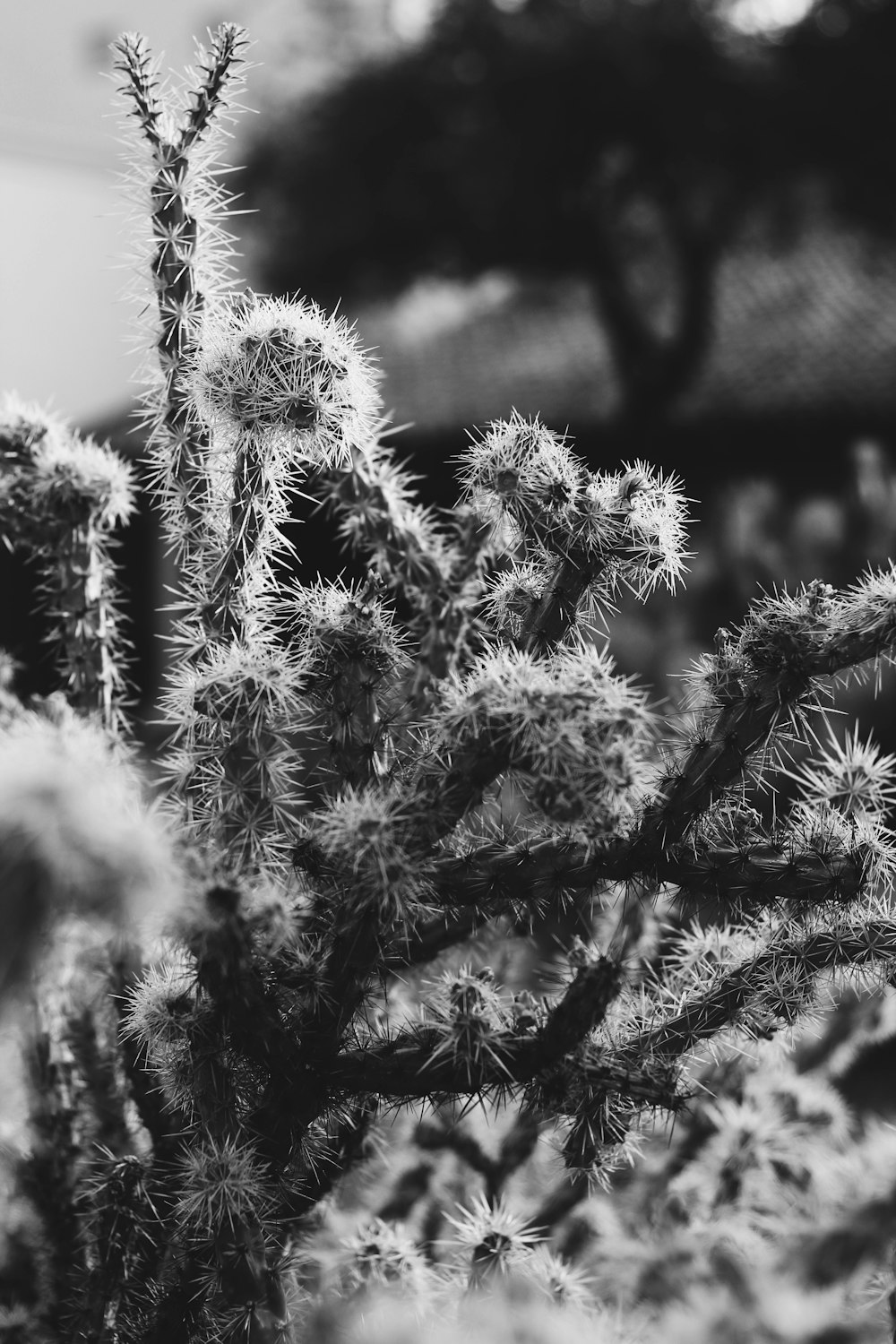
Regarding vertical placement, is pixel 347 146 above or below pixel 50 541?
above

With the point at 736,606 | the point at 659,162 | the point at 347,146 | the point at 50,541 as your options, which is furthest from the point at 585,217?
the point at 50,541

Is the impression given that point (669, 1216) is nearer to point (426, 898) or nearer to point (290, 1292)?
point (290, 1292)

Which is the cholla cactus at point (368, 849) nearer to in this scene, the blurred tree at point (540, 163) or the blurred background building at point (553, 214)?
the blurred background building at point (553, 214)

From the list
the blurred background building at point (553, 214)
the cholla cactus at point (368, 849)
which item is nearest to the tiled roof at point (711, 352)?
the blurred background building at point (553, 214)

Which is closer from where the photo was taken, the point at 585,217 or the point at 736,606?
the point at 736,606

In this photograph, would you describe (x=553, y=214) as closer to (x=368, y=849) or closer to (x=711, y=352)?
(x=711, y=352)
